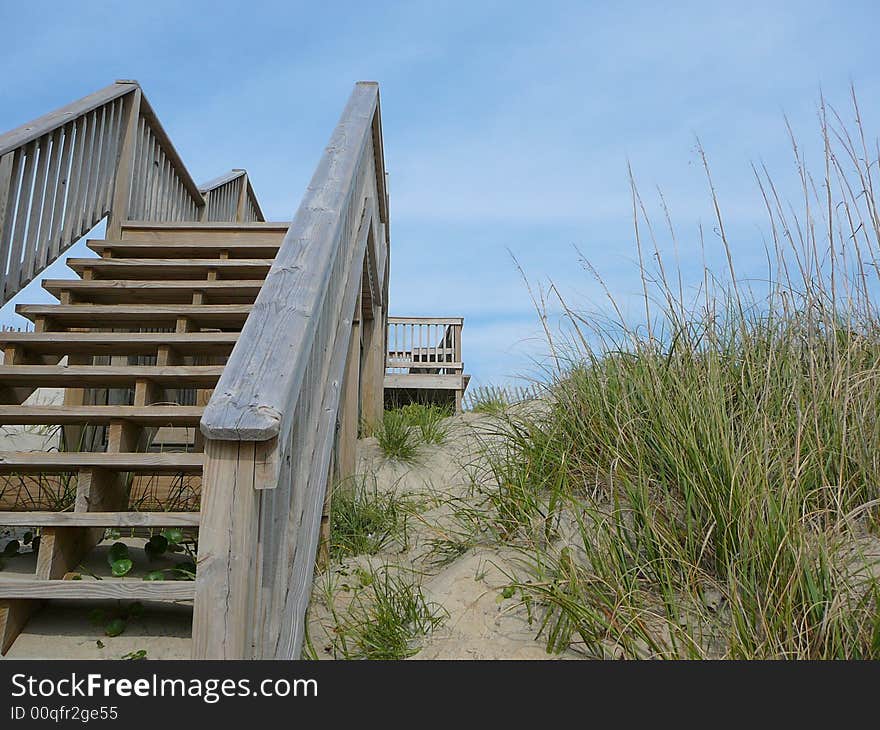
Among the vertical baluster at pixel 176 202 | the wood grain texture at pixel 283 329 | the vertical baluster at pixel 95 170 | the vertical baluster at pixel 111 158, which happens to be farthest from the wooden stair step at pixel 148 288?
the vertical baluster at pixel 176 202

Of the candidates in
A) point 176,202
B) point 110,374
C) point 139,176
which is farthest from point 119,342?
point 176,202

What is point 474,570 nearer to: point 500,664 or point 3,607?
point 500,664

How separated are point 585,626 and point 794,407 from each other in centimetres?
130

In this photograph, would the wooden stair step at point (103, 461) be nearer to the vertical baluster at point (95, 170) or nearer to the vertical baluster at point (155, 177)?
the vertical baluster at point (95, 170)

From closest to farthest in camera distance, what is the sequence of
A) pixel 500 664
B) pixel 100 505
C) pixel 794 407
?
pixel 500 664 < pixel 794 407 < pixel 100 505

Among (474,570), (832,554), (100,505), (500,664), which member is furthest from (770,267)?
(100,505)

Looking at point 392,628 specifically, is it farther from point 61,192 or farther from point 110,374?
point 61,192

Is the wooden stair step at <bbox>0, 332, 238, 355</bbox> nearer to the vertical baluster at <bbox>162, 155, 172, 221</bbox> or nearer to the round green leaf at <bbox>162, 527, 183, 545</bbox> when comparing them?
the round green leaf at <bbox>162, 527, 183, 545</bbox>

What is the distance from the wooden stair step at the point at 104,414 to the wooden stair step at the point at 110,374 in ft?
0.71

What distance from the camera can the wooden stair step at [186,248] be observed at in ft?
15.3

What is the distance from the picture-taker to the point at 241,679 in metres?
1.71

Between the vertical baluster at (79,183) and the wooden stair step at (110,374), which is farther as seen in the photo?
the vertical baluster at (79,183)

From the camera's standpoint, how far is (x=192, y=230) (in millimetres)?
5043

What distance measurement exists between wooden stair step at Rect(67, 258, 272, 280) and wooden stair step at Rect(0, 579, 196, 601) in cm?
220
